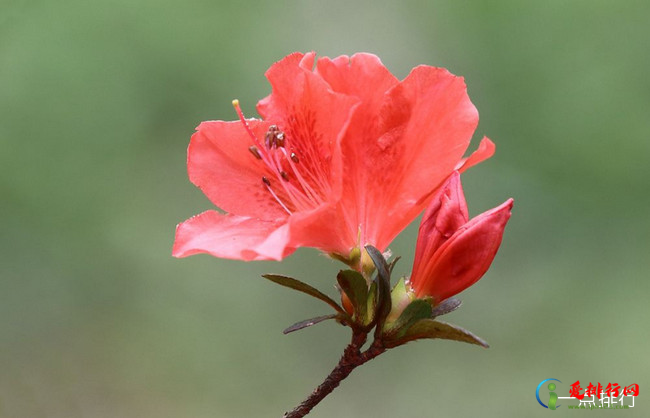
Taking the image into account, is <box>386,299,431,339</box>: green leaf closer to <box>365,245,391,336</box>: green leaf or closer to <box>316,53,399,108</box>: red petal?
<box>365,245,391,336</box>: green leaf

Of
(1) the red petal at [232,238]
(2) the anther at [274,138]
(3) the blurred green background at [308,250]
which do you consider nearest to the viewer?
(1) the red petal at [232,238]

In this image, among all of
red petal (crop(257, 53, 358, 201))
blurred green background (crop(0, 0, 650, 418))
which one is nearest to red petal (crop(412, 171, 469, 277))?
red petal (crop(257, 53, 358, 201))

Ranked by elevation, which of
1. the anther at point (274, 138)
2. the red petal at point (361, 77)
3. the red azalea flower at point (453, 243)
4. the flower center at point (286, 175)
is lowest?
the red azalea flower at point (453, 243)

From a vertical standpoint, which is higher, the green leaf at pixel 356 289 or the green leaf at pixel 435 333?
the green leaf at pixel 356 289

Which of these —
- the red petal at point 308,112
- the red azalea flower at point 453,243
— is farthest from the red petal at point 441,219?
the red petal at point 308,112

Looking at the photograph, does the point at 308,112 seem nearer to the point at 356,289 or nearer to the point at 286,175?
the point at 286,175

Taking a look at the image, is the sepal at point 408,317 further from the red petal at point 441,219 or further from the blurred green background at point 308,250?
the blurred green background at point 308,250
